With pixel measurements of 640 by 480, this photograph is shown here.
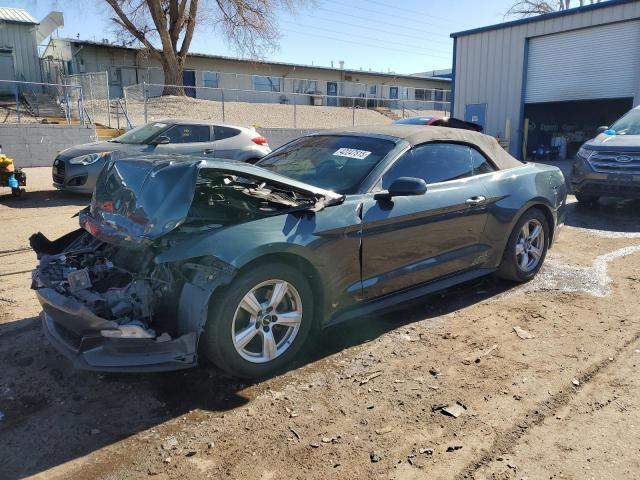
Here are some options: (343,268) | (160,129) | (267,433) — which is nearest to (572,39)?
(160,129)

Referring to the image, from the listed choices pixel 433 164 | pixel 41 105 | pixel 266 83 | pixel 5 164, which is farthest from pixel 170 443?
pixel 266 83

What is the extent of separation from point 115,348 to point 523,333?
9.98 ft

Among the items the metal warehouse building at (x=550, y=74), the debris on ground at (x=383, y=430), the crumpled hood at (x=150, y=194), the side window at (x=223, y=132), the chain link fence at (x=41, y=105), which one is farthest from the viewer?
the chain link fence at (x=41, y=105)

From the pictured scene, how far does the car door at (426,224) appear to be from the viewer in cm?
385

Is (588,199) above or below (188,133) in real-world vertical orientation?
below

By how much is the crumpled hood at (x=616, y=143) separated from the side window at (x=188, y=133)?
23.9 feet

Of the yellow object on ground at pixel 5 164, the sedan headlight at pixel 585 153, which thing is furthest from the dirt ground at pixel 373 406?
the yellow object on ground at pixel 5 164

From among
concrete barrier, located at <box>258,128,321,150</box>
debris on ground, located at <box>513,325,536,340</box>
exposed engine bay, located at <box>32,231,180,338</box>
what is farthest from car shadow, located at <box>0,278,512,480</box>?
concrete barrier, located at <box>258,128,321,150</box>

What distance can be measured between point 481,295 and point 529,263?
74cm

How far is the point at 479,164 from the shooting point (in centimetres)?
489

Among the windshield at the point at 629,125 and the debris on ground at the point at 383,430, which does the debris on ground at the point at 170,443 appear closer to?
the debris on ground at the point at 383,430

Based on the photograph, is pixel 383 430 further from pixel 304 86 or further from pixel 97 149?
pixel 304 86

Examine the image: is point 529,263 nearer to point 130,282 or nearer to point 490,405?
point 490,405

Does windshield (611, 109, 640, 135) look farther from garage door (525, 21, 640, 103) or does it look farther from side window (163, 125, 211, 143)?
garage door (525, 21, 640, 103)
